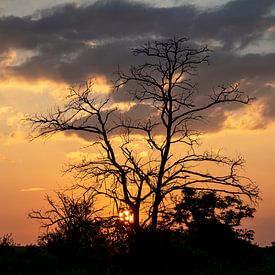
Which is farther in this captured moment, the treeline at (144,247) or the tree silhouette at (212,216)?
the tree silhouette at (212,216)

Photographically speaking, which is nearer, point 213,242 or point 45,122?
point 45,122

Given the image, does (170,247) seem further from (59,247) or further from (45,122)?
(59,247)

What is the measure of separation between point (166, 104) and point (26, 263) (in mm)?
14945

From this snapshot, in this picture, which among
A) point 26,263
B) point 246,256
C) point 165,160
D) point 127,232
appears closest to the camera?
point 127,232

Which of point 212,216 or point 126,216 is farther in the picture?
point 212,216

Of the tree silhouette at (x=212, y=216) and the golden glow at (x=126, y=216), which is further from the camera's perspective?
the tree silhouette at (x=212, y=216)

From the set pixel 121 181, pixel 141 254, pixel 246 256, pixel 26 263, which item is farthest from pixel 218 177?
pixel 246 256

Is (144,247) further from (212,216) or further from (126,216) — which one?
(212,216)

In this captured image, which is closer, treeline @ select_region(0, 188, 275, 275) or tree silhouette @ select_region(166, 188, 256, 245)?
treeline @ select_region(0, 188, 275, 275)

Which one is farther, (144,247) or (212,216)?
(212,216)

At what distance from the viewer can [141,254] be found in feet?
85.3

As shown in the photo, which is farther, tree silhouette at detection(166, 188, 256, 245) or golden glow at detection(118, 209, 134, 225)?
tree silhouette at detection(166, 188, 256, 245)

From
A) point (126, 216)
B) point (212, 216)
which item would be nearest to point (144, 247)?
point (126, 216)

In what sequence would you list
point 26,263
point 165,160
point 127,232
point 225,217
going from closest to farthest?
1. point 127,232
2. point 165,160
3. point 26,263
4. point 225,217
